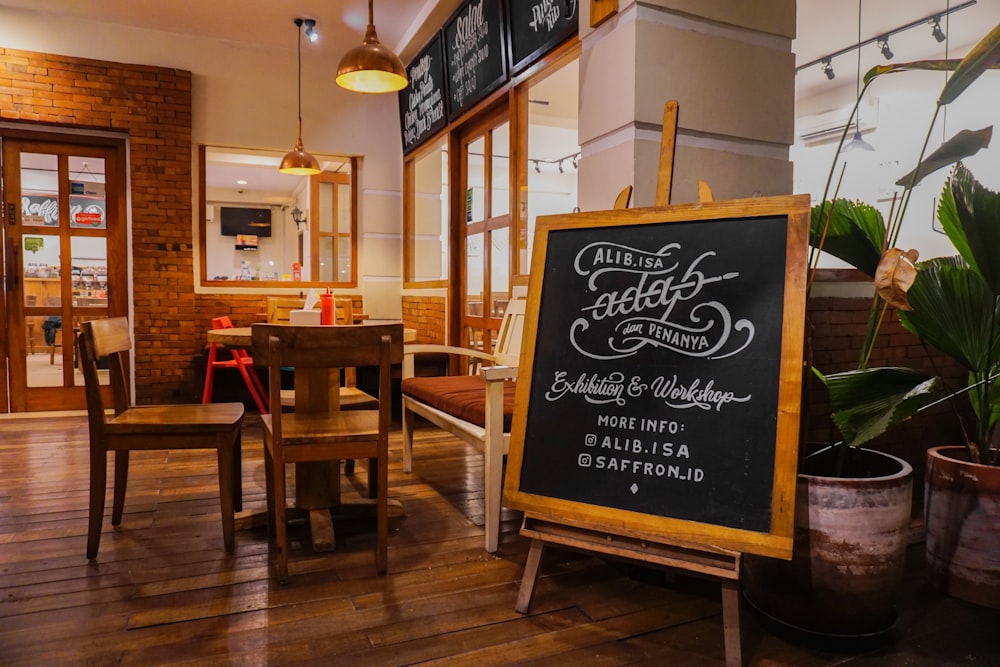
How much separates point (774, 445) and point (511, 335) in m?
1.94

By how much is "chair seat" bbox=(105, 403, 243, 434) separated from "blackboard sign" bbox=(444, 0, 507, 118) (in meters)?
2.66

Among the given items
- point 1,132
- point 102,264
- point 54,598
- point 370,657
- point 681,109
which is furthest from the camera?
point 102,264

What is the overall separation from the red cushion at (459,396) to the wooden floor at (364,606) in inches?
18.1

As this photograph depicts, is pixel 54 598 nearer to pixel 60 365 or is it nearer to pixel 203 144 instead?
pixel 60 365

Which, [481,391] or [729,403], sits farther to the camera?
[481,391]

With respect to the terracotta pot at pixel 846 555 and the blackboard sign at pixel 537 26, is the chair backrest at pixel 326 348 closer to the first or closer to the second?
the terracotta pot at pixel 846 555

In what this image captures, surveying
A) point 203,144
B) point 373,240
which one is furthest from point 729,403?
point 203,144

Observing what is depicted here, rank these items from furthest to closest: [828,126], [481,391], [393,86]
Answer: [828,126] < [393,86] < [481,391]

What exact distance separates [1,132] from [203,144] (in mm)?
1417

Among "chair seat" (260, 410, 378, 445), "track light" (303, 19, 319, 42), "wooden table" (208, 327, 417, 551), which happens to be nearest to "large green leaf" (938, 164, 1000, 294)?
"chair seat" (260, 410, 378, 445)

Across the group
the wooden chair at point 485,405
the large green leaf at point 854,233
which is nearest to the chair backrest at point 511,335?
the wooden chair at point 485,405

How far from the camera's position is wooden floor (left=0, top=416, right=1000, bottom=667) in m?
1.63

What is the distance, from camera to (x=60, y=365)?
16.8 ft

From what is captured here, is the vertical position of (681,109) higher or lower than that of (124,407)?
higher
